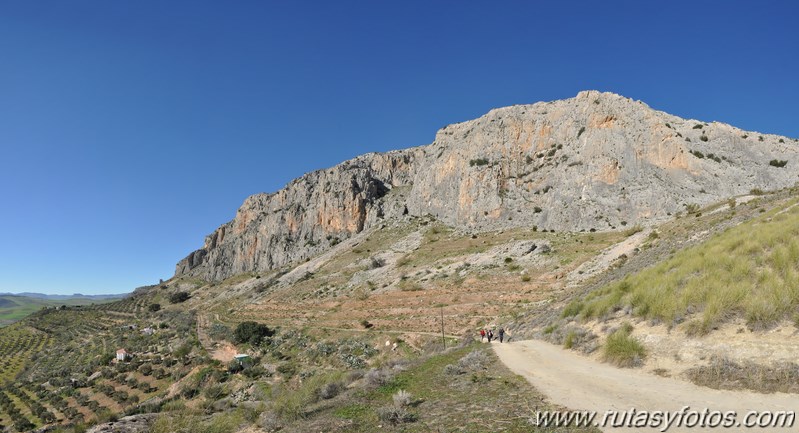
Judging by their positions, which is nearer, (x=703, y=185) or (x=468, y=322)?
(x=468, y=322)

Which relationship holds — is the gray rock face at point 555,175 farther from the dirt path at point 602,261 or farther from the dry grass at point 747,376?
the dry grass at point 747,376

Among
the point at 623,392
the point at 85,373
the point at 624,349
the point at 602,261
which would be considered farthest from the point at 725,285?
the point at 85,373

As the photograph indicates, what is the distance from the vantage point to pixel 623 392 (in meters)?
9.85

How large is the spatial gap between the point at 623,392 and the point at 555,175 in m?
67.8

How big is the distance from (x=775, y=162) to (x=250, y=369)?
246 feet

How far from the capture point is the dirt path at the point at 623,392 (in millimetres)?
8234

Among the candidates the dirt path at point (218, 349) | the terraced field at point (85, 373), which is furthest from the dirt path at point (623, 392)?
the dirt path at point (218, 349)

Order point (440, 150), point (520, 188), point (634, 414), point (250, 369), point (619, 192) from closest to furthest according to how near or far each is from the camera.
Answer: point (634, 414)
point (250, 369)
point (619, 192)
point (520, 188)
point (440, 150)

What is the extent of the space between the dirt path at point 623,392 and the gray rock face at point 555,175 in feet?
164

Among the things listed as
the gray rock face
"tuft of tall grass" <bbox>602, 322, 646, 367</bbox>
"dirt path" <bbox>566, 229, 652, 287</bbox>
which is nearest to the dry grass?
"tuft of tall grass" <bbox>602, 322, 646, 367</bbox>

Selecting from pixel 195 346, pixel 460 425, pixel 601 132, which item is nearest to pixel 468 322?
pixel 460 425

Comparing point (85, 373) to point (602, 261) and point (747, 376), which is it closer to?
point (602, 261)

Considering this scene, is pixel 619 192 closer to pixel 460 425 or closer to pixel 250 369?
pixel 250 369

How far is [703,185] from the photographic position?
184ft
